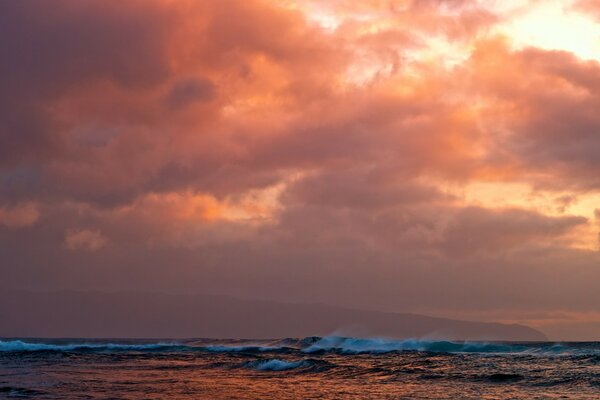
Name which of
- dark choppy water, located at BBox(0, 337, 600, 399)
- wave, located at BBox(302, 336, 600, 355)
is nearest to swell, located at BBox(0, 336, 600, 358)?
wave, located at BBox(302, 336, 600, 355)

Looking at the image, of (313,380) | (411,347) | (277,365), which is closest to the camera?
(313,380)

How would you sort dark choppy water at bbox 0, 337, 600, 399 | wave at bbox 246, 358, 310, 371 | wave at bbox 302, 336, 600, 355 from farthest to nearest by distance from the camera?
wave at bbox 302, 336, 600, 355, wave at bbox 246, 358, 310, 371, dark choppy water at bbox 0, 337, 600, 399

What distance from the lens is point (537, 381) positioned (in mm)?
28938

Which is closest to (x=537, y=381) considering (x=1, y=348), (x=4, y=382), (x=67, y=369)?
(x=4, y=382)

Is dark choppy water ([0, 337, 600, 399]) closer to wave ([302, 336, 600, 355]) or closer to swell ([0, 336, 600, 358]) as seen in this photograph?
swell ([0, 336, 600, 358])

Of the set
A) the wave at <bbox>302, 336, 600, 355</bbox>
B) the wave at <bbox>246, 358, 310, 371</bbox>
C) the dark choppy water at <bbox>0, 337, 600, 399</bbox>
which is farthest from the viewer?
the wave at <bbox>302, 336, 600, 355</bbox>

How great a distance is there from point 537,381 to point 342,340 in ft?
160

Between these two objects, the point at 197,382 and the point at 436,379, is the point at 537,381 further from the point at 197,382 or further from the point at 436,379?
the point at 197,382

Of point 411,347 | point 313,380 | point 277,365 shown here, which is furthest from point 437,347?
point 313,380

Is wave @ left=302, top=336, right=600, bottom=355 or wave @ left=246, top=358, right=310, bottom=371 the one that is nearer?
wave @ left=246, top=358, right=310, bottom=371

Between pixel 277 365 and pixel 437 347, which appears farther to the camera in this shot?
pixel 437 347

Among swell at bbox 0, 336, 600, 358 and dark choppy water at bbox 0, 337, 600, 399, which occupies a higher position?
swell at bbox 0, 336, 600, 358

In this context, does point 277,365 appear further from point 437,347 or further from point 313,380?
point 437,347

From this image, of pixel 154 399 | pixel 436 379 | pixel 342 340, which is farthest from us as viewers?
pixel 342 340
